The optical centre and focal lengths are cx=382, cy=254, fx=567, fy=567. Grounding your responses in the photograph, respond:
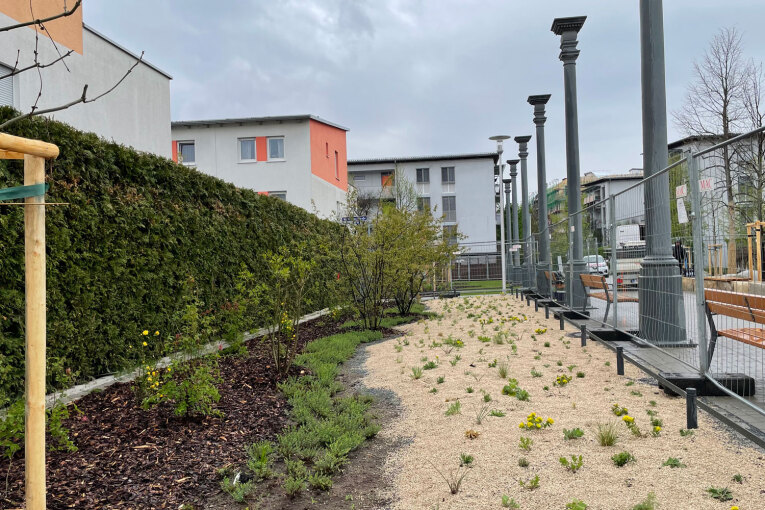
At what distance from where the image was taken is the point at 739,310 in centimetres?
433

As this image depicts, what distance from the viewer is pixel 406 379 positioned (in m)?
6.59

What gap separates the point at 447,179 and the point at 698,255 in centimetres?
4575

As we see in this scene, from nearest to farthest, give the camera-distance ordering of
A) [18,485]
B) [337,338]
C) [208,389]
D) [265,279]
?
[18,485] → [208,389] → [337,338] → [265,279]

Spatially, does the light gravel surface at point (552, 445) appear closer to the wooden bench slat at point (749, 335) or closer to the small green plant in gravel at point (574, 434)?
the small green plant in gravel at point (574, 434)

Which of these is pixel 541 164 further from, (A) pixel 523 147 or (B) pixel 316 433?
(B) pixel 316 433

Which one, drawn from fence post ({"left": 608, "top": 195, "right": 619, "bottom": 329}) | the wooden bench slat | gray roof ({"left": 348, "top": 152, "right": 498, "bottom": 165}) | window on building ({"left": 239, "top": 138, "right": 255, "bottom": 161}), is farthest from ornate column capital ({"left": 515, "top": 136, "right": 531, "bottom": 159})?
gray roof ({"left": 348, "top": 152, "right": 498, "bottom": 165})

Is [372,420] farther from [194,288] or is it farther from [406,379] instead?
[194,288]

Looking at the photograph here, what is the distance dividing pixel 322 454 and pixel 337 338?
5486 mm

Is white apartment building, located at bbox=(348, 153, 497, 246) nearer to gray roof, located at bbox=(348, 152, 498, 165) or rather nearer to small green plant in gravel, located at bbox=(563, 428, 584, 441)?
gray roof, located at bbox=(348, 152, 498, 165)

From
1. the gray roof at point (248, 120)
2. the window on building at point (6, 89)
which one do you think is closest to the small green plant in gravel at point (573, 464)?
the window on building at point (6, 89)

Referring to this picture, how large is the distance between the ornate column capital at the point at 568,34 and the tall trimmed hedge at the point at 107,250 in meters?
8.43

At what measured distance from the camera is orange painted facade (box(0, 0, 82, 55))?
9931 millimetres

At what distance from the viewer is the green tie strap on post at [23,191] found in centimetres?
199

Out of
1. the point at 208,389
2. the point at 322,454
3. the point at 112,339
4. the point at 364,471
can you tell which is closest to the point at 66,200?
the point at 112,339
